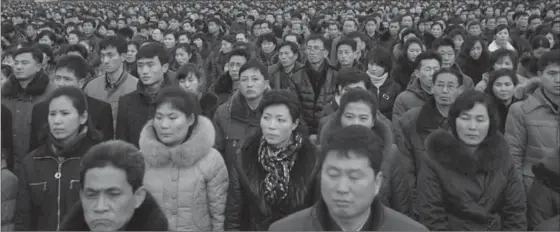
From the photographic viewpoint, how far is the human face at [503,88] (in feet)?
15.5

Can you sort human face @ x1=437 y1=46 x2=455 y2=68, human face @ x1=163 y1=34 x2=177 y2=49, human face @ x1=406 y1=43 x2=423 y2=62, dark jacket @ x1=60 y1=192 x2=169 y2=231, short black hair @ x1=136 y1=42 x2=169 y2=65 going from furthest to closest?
human face @ x1=163 y1=34 x2=177 y2=49 < human face @ x1=406 y1=43 x2=423 y2=62 < human face @ x1=437 y1=46 x2=455 y2=68 < short black hair @ x1=136 y1=42 x2=169 y2=65 < dark jacket @ x1=60 y1=192 x2=169 y2=231

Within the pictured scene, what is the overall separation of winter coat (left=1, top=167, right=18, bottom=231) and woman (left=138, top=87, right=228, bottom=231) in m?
0.65

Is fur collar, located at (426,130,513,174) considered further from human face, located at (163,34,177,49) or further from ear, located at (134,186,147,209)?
human face, located at (163,34,177,49)

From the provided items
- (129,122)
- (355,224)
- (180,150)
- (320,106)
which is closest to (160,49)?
(129,122)

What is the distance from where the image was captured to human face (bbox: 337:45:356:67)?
6.24 meters

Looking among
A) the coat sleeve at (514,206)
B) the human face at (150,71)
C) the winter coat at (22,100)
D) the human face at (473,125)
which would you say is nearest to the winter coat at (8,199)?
the winter coat at (22,100)

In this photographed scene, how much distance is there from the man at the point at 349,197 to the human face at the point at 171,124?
3.62 feet

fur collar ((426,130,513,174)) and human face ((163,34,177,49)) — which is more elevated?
human face ((163,34,177,49))

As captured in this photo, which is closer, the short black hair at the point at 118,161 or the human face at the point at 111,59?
the short black hair at the point at 118,161

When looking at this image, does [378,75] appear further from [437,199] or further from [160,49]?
[437,199]

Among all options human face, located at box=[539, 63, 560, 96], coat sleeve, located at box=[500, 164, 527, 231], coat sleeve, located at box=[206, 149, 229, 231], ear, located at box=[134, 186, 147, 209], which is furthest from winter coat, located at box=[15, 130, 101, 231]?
human face, located at box=[539, 63, 560, 96]

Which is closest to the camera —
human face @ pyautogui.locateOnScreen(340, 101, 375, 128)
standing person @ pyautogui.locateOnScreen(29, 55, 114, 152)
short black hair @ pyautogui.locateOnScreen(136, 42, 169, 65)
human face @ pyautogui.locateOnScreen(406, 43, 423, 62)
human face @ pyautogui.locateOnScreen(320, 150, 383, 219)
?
human face @ pyautogui.locateOnScreen(320, 150, 383, 219)

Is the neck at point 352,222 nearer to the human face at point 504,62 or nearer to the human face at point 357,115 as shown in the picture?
the human face at point 357,115

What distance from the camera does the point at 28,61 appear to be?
479cm
